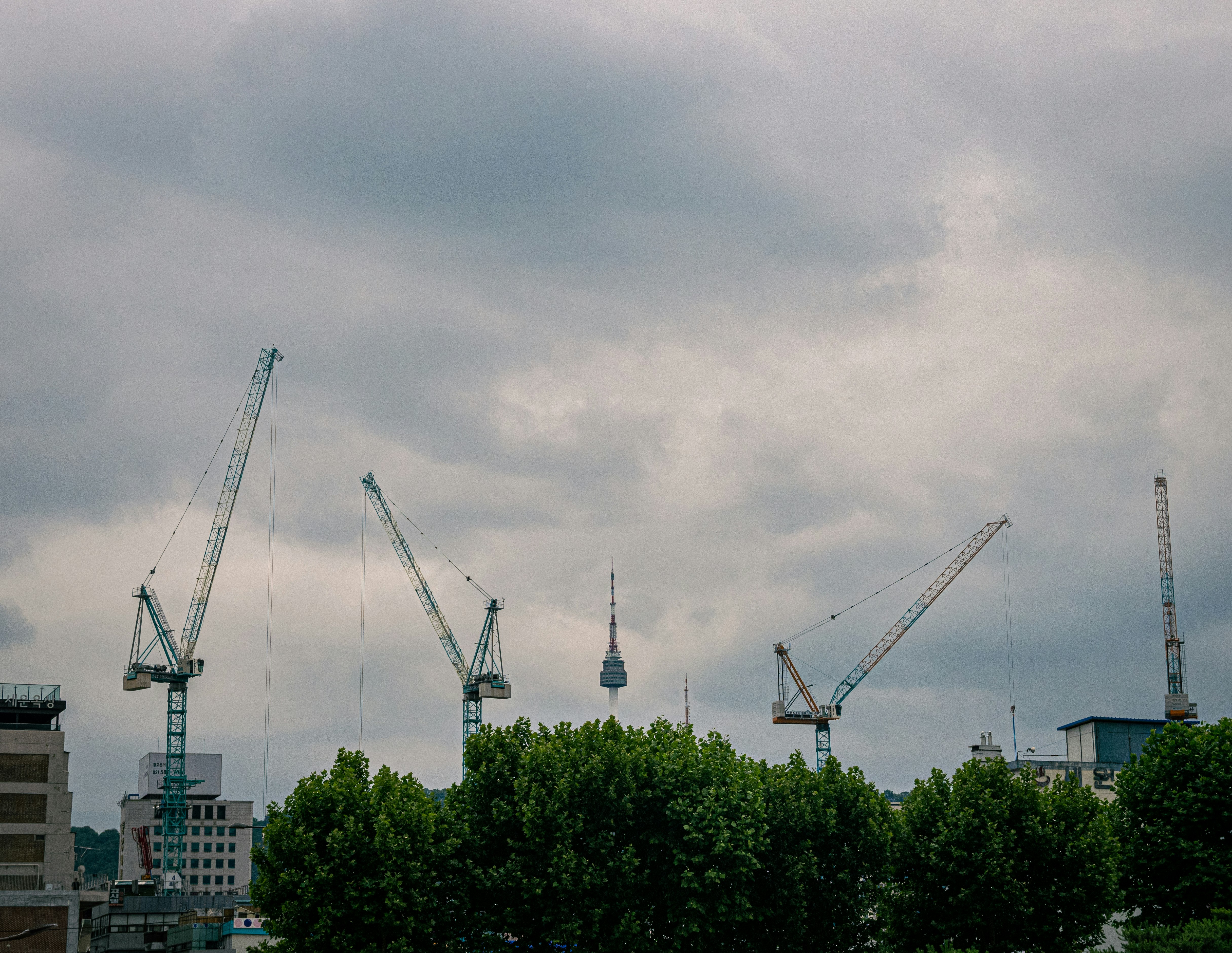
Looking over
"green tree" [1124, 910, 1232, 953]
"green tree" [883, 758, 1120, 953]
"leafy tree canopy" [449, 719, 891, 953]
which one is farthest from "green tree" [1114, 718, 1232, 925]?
"leafy tree canopy" [449, 719, 891, 953]

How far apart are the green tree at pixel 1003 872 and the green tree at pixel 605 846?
8718 millimetres

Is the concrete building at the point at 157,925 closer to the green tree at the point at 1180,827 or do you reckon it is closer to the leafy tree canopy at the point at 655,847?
the leafy tree canopy at the point at 655,847

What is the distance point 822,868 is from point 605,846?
12618mm

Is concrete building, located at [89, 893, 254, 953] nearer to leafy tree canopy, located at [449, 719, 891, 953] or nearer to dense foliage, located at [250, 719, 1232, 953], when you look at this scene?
dense foliage, located at [250, 719, 1232, 953]

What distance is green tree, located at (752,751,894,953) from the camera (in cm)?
6869

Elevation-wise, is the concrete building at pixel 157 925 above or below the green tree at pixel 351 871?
below

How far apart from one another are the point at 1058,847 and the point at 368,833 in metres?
35.9

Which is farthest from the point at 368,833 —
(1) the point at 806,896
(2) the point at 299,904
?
(1) the point at 806,896

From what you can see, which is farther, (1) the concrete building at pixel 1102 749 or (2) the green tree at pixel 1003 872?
(1) the concrete building at pixel 1102 749

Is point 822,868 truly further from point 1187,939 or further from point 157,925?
point 157,925

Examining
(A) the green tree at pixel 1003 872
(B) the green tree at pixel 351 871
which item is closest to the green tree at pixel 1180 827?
(A) the green tree at pixel 1003 872

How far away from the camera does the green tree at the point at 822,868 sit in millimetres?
68688

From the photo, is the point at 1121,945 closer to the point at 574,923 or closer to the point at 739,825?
the point at 739,825

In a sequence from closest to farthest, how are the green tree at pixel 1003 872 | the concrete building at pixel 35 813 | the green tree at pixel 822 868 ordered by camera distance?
the green tree at pixel 1003 872, the green tree at pixel 822 868, the concrete building at pixel 35 813
